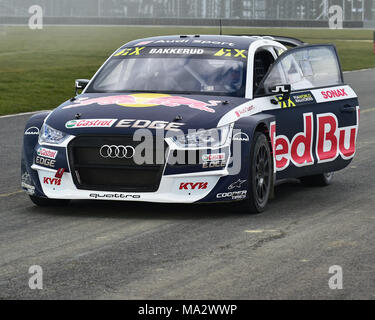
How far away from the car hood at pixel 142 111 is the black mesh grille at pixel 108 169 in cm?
9

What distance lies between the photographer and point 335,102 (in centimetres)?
1109

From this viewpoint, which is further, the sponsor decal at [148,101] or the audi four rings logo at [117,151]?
the sponsor decal at [148,101]

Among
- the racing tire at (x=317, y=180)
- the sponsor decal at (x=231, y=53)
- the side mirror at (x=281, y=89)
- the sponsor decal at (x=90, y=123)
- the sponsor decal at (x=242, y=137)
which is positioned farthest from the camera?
the racing tire at (x=317, y=180)

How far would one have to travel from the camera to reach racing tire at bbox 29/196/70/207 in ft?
31.6

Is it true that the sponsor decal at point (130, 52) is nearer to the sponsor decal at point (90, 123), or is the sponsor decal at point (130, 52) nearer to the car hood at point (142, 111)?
the car hood at point (142, 111)

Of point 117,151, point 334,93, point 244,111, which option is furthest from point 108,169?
point 334,93

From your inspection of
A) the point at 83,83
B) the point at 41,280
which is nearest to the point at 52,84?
the point at 83,83

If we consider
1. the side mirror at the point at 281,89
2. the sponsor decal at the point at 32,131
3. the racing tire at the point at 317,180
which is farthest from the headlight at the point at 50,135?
the racing tire at the point at 317,180

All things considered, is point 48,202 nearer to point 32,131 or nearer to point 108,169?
point 32,131

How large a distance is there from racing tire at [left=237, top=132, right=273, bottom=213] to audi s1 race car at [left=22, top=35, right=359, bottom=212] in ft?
0.04

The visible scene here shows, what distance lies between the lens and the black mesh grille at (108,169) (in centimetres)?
896

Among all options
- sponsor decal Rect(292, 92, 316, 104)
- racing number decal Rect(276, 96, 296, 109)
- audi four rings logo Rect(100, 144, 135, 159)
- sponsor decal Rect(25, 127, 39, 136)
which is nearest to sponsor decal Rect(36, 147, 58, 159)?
sponsor decal Rect(25, 127, 39, 136)
